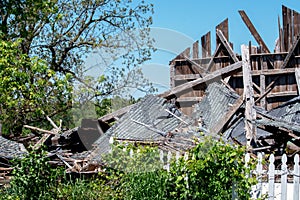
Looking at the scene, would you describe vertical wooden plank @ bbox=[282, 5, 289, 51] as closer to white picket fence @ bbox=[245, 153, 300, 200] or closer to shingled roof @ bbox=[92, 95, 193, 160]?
shingled roof @ bbox=[92, 95, 193, 160]

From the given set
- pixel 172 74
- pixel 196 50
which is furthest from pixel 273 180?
pixel 172 74

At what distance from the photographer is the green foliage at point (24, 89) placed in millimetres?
10125

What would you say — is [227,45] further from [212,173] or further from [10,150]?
[212,173]

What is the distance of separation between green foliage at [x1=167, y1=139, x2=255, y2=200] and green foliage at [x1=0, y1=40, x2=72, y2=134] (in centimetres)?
552

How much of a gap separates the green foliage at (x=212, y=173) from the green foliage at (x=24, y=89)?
18.1 feet

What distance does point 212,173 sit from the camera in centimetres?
564

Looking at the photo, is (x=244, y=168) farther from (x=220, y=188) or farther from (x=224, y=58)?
(x=224, y=58)

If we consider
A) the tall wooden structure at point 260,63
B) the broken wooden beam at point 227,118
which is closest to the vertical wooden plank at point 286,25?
the tall wooden structure at point 260,63

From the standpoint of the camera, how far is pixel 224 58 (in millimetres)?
12594

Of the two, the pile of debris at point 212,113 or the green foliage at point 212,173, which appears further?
the pile of debris at point 212,113

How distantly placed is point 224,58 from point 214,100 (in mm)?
2766

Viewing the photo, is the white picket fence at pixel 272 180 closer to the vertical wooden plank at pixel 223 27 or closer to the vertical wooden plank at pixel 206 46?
the vertical wooden plank at pixel 206 46

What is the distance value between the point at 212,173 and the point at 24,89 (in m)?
6.54

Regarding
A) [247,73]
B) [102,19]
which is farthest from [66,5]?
[247,73]
